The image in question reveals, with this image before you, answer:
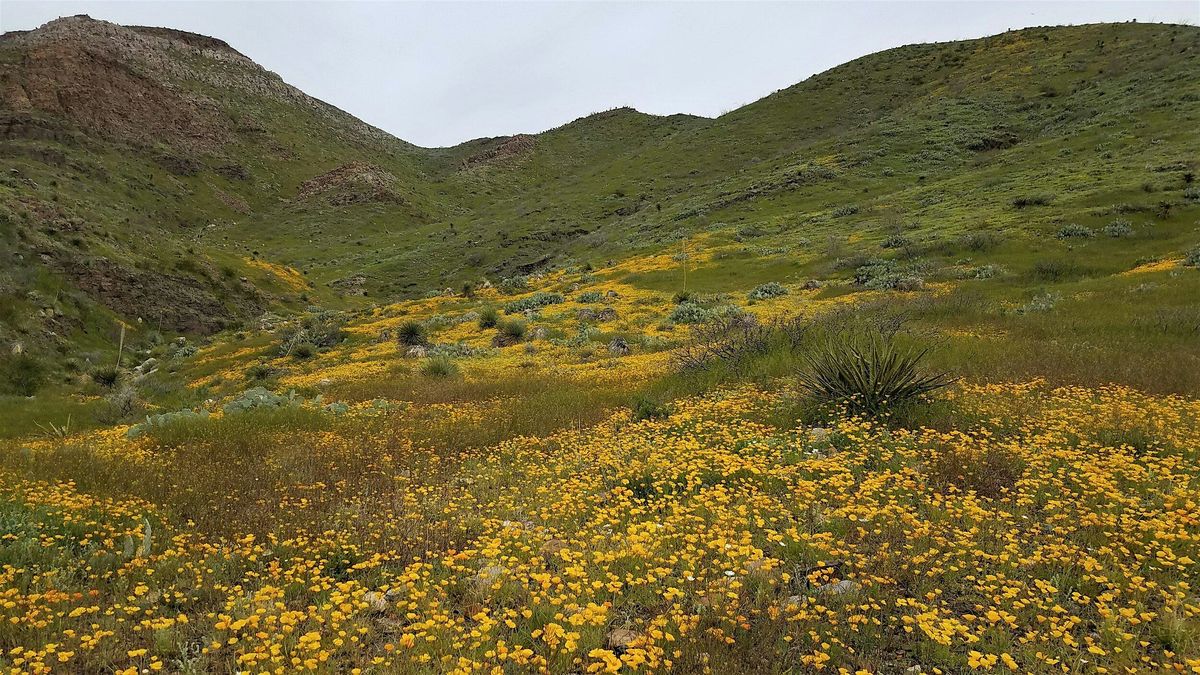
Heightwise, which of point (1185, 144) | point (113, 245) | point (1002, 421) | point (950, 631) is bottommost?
point (1002, 421)

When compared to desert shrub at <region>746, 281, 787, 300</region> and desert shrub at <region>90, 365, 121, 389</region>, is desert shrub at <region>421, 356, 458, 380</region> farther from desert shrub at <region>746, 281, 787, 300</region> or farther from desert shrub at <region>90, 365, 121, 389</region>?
desert shrub at <region>746, 281, 787, 300</region>

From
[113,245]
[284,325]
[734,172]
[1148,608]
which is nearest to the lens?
[1148,608]

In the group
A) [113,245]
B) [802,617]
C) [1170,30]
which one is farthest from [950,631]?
[1170,30]

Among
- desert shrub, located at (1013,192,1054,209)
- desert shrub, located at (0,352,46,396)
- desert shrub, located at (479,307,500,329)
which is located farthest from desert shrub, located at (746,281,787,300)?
desert shrub, located at (0,352,46,396)

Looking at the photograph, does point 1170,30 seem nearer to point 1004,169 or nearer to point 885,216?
point 1004,169

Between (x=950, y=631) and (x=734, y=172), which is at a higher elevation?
(x=734, y=172)

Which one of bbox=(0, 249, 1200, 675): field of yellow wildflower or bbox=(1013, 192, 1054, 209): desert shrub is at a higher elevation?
bbox=(1013, 192, 1054, 209): desert shrub

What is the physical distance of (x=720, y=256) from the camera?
37875mm

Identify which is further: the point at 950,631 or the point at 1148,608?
the point at 1148,608

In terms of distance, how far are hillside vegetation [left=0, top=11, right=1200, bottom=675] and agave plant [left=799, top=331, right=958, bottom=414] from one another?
0.22ft

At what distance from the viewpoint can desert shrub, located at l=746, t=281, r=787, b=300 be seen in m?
27.0

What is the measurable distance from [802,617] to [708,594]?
2.48 feet

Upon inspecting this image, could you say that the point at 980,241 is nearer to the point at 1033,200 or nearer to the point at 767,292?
the point at 1033,200

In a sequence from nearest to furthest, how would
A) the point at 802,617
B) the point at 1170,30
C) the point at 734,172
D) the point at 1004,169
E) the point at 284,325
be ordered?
the point at 802,617 → the point at 284,325 → the point at 1004,169 → the point at 1170,30 → the point at 734,172
